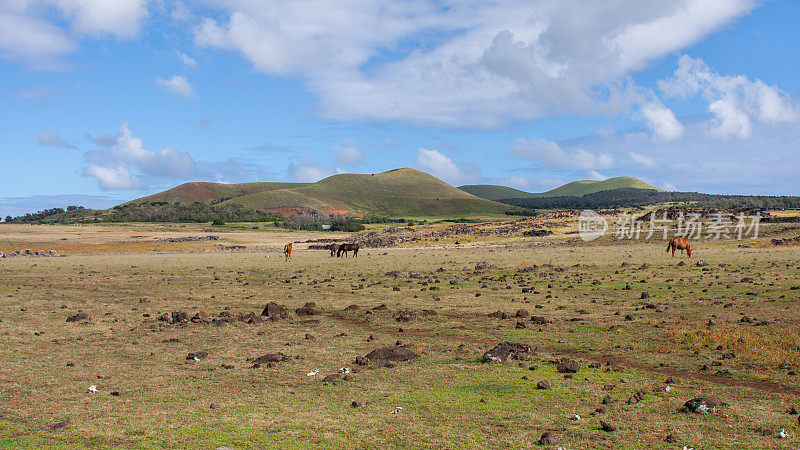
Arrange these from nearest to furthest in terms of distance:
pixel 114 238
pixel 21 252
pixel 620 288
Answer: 1. pixel 620 288
2. pixel 21 252
3. pixel 114 238

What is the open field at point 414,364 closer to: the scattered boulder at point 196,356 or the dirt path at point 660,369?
the dirt path at point 660,369

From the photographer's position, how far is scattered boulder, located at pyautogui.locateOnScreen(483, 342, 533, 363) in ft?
42.5

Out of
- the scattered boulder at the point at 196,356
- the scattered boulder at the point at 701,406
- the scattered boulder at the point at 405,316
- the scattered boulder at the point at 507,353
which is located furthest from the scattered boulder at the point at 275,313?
the scattered boulder at the point at 701,406

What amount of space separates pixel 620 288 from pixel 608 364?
44.3 feet

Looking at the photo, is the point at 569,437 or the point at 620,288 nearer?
the point at 569,437

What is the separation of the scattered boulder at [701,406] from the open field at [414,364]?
16 cm

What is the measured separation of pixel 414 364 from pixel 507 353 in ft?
7.48

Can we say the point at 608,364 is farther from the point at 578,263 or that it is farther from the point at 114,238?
the point at 114,238

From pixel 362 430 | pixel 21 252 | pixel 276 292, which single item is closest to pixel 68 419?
pixel 362 430

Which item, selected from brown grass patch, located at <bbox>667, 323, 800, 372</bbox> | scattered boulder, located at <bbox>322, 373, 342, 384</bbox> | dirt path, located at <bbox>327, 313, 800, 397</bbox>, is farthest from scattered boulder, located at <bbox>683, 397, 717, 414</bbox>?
scattered boulder, located at <bbox>322, 373, 342, 384</bbox>

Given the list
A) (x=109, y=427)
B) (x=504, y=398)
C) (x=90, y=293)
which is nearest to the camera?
(x=109, y=427)

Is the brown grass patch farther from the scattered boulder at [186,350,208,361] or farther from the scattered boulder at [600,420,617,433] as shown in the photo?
the scattered boulder at [186,350,208,361]

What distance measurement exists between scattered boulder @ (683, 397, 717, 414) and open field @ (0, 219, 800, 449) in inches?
6.2

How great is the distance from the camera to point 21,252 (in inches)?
2135
